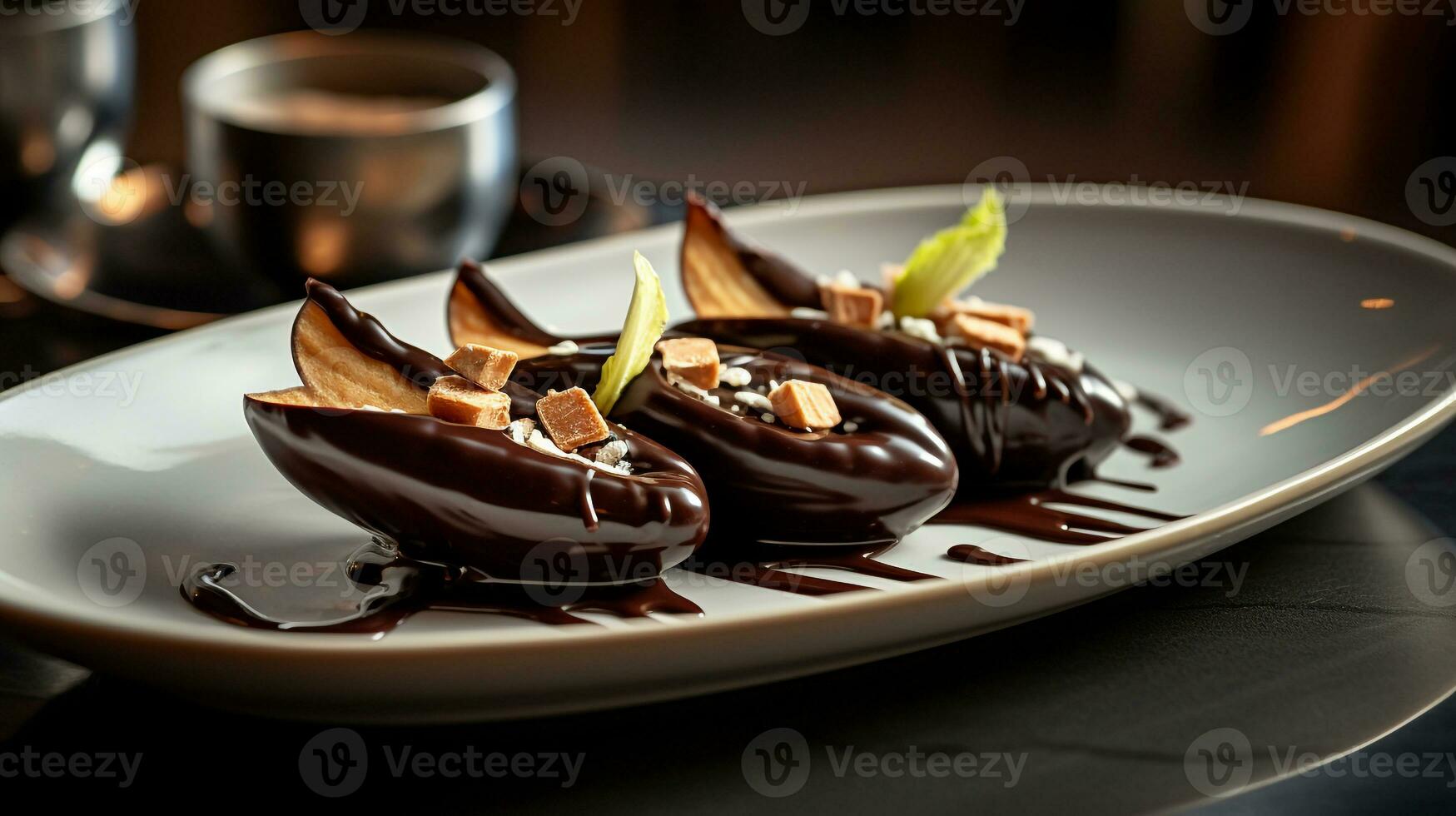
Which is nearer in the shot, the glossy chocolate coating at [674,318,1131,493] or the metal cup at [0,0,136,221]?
the glossy chocolate coating at [674,318,1131,493]

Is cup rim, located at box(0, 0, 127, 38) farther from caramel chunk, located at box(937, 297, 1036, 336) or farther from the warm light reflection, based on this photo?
the warm light reflection

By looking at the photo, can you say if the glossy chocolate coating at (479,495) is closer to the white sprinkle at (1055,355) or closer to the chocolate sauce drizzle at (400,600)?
the chocolate sauce drizzle at (400,600)

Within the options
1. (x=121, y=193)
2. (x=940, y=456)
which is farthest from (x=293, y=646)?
(x=121, y=193)

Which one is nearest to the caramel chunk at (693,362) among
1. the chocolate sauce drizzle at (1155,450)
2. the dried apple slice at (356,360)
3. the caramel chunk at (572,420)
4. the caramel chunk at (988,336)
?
the caramel chunk at (572,420)

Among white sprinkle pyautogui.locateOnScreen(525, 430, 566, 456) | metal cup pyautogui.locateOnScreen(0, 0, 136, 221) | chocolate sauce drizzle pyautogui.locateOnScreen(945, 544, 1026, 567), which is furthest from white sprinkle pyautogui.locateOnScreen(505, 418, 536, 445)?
metal cup pyautogui.locateOnScreen(0, 0, 136, 221)

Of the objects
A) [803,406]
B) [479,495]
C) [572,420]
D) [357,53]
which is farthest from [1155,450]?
[357,53]
